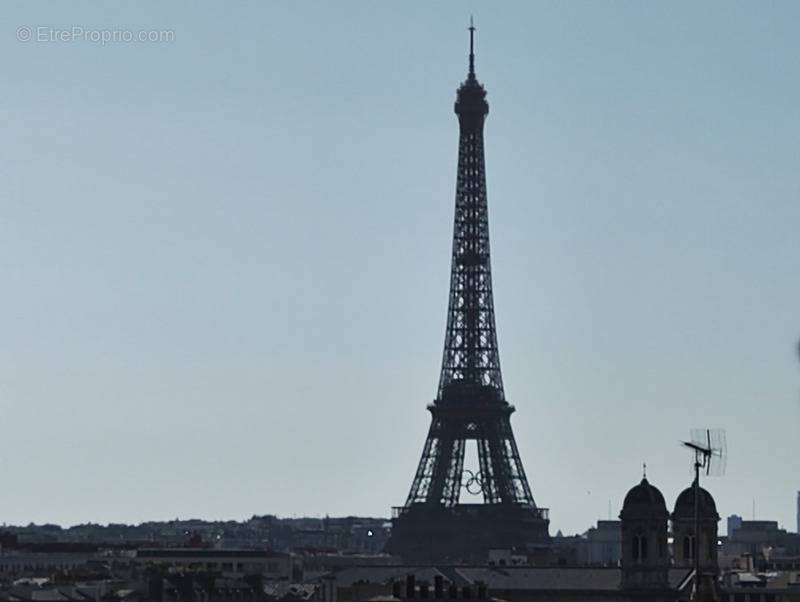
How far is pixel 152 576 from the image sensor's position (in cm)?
19800

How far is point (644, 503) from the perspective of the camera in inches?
6762

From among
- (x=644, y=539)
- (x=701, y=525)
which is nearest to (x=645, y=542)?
(x=644, y=539)

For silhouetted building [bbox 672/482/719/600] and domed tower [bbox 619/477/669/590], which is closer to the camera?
silhouetted building [bbox 672/482/719/600]

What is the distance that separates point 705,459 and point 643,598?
286ft

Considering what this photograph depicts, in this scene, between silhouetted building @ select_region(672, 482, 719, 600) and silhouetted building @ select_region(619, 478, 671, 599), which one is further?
silhouetted building @ select_region(619, 478, 671, 599)

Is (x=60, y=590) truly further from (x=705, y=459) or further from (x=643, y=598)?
(x=705, y=459)

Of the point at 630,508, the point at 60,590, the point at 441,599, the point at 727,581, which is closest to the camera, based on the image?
the point at 441,599

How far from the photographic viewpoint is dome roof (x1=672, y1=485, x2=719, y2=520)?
172m

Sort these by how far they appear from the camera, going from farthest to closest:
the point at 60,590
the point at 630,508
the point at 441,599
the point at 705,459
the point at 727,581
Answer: the point at 727,581, the point at 60,590, the point at 630,508, the point at 441,599, the point at 705,459

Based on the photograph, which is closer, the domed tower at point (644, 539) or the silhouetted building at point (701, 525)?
the silhouetted building at point (701, 525)

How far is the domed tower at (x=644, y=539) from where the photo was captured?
172 metres

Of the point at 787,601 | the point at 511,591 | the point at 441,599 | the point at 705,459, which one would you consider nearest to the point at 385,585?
the point at 511,591

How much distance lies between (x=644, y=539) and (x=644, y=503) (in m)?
3.52

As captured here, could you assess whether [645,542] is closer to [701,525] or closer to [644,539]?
[644,539]
